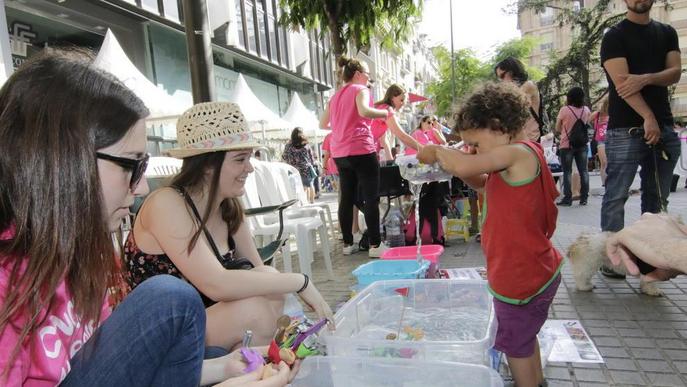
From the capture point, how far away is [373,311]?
2.13 metres

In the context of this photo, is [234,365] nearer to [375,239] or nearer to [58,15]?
[375,239]

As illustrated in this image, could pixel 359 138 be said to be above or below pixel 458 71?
below

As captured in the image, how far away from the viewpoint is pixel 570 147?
6.66 meters

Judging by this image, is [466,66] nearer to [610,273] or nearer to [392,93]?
[392,93]

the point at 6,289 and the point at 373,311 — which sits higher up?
the point at 6,289

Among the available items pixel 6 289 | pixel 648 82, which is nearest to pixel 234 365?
pixel 6 289

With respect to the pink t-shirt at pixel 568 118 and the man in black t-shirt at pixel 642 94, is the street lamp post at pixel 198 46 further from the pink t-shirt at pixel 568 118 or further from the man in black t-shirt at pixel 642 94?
the pink t-shirt at pixel 568 118

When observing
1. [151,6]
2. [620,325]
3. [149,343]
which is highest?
[151,6]

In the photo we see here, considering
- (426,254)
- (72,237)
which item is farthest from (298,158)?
(72,237)

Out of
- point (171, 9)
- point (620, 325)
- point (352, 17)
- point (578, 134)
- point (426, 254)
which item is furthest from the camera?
point (171, 9)

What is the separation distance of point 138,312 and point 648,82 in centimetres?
304

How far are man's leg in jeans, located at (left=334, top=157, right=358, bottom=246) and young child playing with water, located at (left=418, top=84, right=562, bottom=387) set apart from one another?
242 centimetres

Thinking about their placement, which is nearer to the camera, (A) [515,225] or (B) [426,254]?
(A) [515,225]

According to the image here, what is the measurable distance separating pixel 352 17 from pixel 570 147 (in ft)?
12.6
